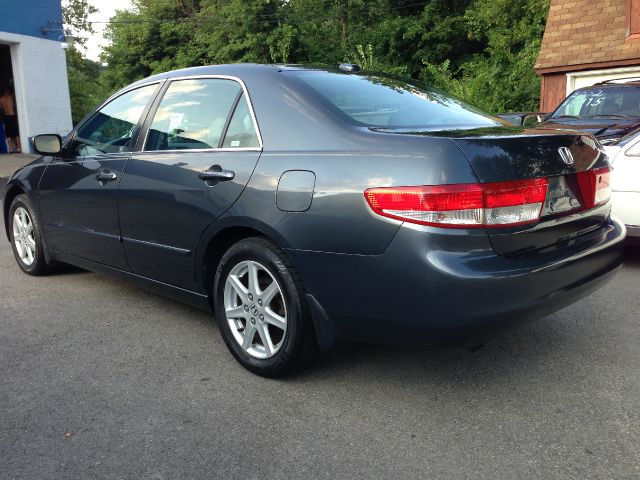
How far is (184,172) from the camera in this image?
12.1ft

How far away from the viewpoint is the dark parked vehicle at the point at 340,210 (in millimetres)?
2693

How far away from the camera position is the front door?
429 centimetres

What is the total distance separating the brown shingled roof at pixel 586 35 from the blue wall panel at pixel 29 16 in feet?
51.4

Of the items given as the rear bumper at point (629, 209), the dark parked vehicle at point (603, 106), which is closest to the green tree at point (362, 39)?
the dark parked vehicle at point (603, 106)

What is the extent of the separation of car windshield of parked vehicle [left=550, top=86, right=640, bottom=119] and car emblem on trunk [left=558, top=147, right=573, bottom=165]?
5.64m

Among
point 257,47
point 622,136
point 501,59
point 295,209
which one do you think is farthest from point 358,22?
point 295,209

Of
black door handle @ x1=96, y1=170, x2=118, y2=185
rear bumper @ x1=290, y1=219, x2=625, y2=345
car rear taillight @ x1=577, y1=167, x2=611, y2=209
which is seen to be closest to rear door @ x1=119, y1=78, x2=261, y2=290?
black door handle @ x1=96, y1=170, x2=118, y2=185

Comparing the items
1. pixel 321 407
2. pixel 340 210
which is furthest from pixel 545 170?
pixel 321 407

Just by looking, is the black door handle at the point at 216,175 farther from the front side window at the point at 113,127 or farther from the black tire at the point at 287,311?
the front side window at the point at 113,127

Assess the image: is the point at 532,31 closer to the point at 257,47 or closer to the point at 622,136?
the point at 257,47

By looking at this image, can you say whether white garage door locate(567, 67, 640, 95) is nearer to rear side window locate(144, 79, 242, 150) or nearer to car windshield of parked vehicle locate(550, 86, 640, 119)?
car windshield of parked vehicle locate(550, 86, 640, 119)

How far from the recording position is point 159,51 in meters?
41.4

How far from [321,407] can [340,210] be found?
0.95 m

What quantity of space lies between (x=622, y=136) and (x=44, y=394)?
5416 millimetres
